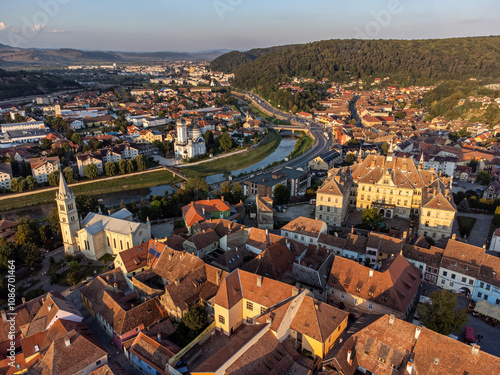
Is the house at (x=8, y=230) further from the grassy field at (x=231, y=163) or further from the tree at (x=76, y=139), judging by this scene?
the tree at (x=76, y=139)

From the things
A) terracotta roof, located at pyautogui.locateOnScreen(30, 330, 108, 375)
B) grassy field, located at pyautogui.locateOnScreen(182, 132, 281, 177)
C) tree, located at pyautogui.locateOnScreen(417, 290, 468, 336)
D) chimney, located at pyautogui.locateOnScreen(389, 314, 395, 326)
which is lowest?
grassy field, located at pyautogui.locateOnScreen(182, 132, 281, 177)

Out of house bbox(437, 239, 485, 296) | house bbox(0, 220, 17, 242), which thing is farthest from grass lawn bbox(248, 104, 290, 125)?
house bbox(437, 239, 485, 296)

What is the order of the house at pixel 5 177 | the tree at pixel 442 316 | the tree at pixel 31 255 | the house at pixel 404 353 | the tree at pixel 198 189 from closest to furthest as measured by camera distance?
the house at pixel 404 353 → the tree at pixel 442 316 → the tree at pixel 31 255 → the tree at pixel 198 189 → the house at pixel 5 177

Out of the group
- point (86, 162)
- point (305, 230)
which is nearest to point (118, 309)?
point (305, 230)

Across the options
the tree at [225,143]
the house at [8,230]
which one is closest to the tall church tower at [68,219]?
the house at [8,230]

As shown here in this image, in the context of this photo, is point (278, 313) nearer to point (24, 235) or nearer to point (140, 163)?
point (24, 235)

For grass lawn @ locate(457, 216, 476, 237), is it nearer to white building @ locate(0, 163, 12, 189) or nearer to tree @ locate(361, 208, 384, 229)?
tree @ locate(361, 208, 384, 229)
